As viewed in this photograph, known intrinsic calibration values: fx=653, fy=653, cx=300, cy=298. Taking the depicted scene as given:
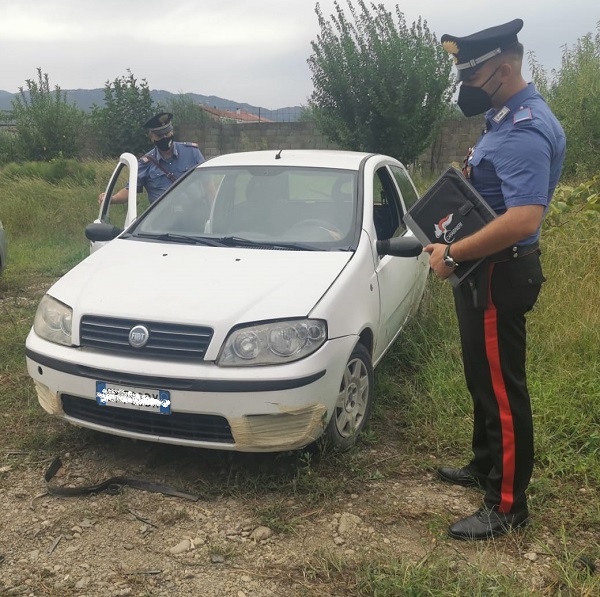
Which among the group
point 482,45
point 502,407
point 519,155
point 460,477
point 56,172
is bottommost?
point 460,477

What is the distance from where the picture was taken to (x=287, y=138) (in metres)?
18.3

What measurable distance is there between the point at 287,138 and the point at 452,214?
1633 centimetres

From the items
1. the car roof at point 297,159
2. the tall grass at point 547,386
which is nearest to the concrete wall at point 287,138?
the tall grass at point 547,386

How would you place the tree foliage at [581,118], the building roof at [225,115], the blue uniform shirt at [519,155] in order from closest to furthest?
1. the blue uniform shirt at [519,155]
2. the tree foliage at [581,118]
3. the building roof at [225,115]

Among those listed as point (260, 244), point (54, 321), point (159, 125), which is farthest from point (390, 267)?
point (159, 125)

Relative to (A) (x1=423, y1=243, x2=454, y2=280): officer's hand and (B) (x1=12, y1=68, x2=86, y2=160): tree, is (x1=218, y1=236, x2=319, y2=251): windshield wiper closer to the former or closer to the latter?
(A) (x1=423, y1=243, x2=454, y2=280): officer's hand

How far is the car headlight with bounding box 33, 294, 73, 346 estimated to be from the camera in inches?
123

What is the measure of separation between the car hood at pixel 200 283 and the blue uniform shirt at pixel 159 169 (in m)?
2.28

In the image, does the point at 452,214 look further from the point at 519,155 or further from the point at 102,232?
the point at 102,232

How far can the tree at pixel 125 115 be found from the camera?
60.0 ft

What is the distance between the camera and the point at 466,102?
99.9 inches

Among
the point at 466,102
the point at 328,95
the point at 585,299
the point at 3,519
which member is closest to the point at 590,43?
the point at 328,95

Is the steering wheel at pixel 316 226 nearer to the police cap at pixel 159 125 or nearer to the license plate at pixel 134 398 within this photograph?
the license plate at pixel 134 398

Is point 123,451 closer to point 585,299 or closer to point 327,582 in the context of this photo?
point 327,582
